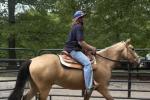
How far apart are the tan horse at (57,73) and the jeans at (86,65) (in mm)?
163

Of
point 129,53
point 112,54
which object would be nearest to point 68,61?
point 112,54

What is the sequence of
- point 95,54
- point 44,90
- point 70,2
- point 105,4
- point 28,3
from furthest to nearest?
point 28,3, point 70,2, point 105,4, point 95,54, point 44,90

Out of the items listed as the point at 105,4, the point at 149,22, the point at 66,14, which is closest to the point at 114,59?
the point at 105,4

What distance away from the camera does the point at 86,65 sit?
9930 mm

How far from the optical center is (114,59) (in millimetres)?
10602

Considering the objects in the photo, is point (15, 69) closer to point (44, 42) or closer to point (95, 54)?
point (95, 54)

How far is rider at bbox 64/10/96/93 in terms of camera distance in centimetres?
993

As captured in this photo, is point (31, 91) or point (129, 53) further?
point (129, 53)

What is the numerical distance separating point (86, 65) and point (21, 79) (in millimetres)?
1484

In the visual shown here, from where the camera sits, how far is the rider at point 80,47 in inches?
391

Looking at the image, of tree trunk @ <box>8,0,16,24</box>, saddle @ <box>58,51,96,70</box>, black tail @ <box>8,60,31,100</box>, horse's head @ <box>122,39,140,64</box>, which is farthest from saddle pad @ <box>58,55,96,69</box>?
tree trunk @ <box>8,0,16,24</box>

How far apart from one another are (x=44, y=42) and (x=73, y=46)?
2055 cm

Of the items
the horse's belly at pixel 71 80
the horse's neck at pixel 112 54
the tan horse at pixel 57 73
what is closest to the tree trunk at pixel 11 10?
the horse's neck at pixel 112 54

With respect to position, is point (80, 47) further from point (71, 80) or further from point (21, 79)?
point (21, 79)
